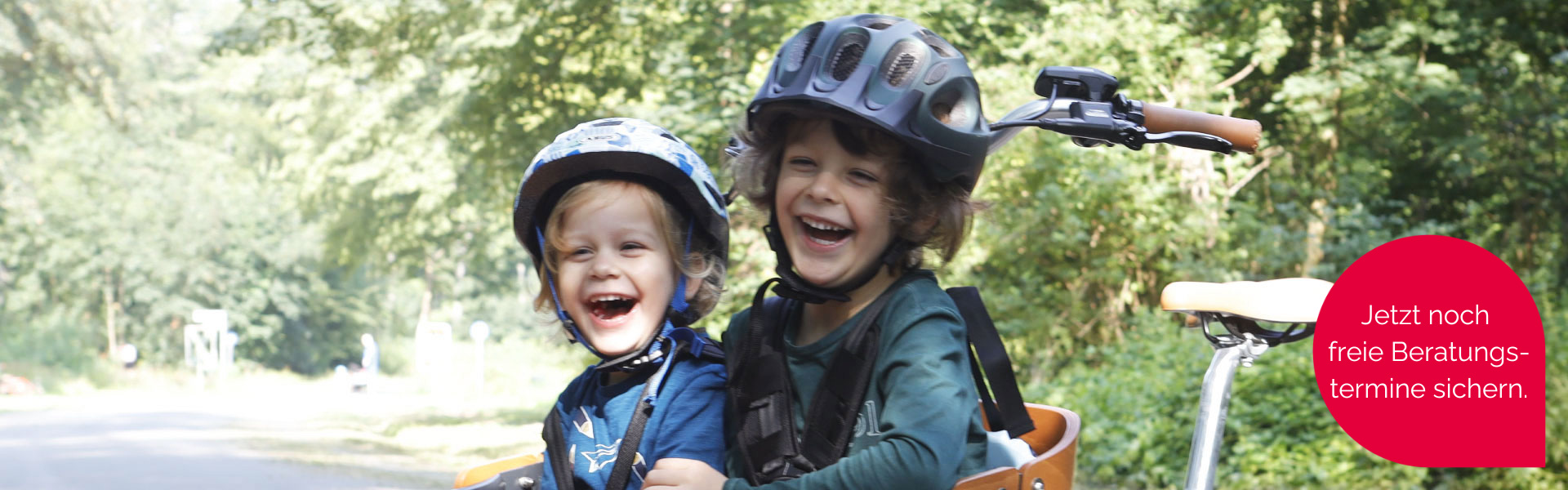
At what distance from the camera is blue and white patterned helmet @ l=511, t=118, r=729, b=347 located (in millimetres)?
2590

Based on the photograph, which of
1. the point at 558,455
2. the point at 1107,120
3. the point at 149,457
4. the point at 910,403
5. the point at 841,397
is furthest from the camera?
the point at 149,457

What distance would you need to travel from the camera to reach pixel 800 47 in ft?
7.70

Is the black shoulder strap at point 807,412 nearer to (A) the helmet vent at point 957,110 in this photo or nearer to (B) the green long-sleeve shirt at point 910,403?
(B) the green long-sleeve shirt at point 910,403

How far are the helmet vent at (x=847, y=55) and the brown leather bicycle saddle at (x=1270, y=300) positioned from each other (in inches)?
35.8

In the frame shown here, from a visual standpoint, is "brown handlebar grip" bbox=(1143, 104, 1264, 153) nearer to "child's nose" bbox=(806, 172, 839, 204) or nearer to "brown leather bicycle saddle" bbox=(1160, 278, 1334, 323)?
"brown leather bicycle saddle" bbox=(1160, 278, 1334, 323)

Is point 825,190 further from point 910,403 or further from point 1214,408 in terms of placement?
→ point 1214,408

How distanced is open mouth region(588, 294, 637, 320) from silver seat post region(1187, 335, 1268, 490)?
1.08 meters

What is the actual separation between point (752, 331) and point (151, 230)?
4147 cm

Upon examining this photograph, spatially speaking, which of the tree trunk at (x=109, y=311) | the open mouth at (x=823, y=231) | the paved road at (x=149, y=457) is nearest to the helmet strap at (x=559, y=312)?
the open mouth at (x=823, y=231)

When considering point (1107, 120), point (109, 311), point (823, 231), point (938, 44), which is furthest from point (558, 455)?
point (109, 311)

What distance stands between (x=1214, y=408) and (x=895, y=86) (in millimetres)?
965

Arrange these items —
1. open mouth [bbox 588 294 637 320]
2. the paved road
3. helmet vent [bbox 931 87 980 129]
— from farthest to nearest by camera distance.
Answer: the paved road, open mouth [bbox 588 294 637 320], helmet vent [bbox 931 87 980 129]

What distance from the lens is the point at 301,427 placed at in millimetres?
18547

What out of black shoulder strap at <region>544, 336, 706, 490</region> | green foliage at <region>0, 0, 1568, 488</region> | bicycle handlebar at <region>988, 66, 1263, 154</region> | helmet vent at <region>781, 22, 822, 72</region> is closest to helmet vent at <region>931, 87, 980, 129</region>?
bicycle handlebar at <region>988, 66, 1263, 154</region>
